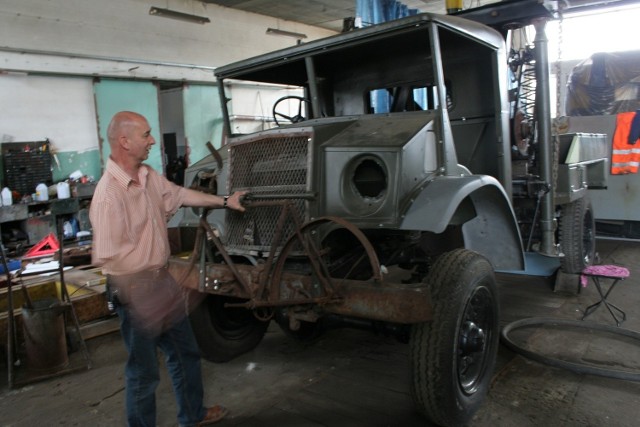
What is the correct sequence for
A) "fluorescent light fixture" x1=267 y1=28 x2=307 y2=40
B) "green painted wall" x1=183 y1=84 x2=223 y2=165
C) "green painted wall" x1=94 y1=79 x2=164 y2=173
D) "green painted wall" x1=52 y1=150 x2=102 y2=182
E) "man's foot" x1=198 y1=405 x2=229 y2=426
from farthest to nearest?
"fluorescent light fixture" x1=267 y1=28 x2=307 y2=40 → "green painted wall" x1=183 y1=84 x2=223 y2=165 → "green painted wall" x1=94 y1=79 x2=164 y2=173 → "green painted wall" x1=52 y1=150 x2=102 y2=182 → "man's foot" x1=198 y1=405 x2=229 y2=426

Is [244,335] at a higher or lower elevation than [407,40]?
lower

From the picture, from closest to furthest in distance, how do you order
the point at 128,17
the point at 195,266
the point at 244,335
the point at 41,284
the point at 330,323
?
the point at 195,266 < the point at 330,323 < the point at 244,335 < the point at 41,284 < the point at 128,17

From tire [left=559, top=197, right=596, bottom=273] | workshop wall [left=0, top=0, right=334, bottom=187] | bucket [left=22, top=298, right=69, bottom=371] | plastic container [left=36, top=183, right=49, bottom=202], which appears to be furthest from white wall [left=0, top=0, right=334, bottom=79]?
tire [left=559, top=197, right=596, bottom=273]

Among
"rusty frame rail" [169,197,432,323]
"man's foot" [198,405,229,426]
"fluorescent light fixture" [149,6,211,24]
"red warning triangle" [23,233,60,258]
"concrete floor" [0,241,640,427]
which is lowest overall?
"concrete floor" [0,241,640,427]

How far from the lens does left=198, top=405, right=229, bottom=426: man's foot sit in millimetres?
2951

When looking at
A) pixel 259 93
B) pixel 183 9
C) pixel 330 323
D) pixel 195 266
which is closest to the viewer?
pixel 195 266

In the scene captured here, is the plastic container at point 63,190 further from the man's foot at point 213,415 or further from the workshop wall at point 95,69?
the man's foot at point 213,415

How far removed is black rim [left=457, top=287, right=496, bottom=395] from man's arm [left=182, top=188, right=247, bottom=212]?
1.41 metres

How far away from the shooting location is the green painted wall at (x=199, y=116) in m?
11.4

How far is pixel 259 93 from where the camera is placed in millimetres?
12742

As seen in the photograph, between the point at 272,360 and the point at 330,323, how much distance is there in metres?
0.86

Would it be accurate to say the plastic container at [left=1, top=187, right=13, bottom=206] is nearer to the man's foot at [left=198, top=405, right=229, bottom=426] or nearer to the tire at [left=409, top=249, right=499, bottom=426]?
the man's foot at [left=198, top=405, right=229, bottom=426]

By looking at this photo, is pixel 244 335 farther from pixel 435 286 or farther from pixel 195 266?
pixel 435 286

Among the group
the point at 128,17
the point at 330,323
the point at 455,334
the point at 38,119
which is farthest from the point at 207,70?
the point at 455,334
